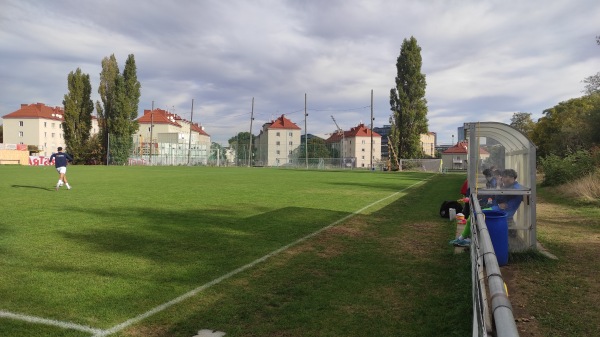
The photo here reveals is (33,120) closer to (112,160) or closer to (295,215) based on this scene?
(112,160)

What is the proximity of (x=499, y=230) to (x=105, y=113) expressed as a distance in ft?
236

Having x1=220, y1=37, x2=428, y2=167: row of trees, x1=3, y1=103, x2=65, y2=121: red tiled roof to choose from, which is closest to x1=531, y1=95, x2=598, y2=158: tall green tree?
x1=220, y1=37, x2=428, y2=167: row of trees

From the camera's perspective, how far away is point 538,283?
5.71 meters

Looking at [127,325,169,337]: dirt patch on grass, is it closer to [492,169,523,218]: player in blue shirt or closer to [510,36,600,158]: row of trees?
[492,169,523,218]: player in blue shirt

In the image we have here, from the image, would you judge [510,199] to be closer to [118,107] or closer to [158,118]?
[118,107]

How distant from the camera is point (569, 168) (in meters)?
21.4

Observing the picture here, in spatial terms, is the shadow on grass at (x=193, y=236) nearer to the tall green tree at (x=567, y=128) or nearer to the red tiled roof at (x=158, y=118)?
the tall green tree at (x=567, y=128)

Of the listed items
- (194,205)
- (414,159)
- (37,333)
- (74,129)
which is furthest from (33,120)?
(37,333)

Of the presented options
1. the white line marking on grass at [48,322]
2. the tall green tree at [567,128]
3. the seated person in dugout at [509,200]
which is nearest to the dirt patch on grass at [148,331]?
the white line marking on grass at [48,322]

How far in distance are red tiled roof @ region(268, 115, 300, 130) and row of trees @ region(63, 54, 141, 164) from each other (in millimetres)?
56879

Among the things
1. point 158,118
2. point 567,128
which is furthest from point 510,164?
point 158,118

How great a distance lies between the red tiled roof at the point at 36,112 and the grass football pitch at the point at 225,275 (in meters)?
108

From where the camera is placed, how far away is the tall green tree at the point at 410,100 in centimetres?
6109

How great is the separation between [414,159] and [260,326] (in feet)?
194
